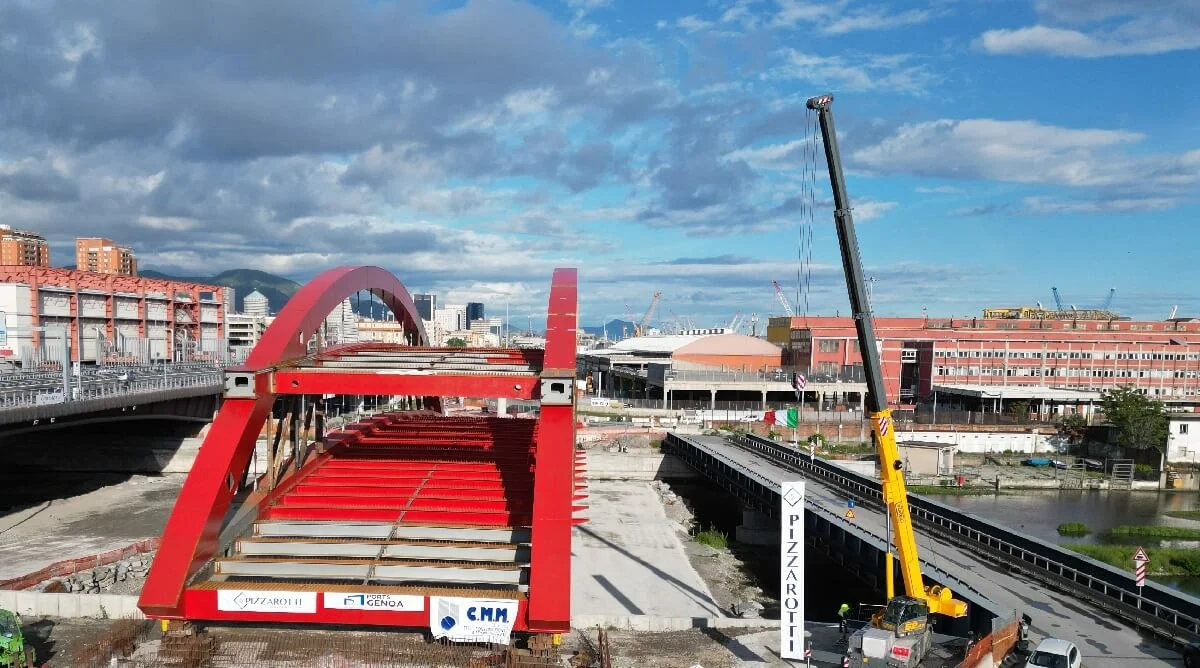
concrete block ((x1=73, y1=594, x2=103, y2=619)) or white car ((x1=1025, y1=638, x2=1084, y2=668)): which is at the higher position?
white car ((x1=1025, y1=638, x2=1084, y2=668))

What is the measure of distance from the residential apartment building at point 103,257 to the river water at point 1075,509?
484 ft

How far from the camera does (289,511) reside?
68.2 feet

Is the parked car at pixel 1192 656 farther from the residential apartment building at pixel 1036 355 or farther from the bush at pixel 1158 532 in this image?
the residential apartment building at pixel 1036 355

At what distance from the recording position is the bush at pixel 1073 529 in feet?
133

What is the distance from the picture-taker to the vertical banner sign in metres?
16.4

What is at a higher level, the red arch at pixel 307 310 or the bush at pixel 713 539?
the red arch at pixel 307 310

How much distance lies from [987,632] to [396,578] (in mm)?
12951

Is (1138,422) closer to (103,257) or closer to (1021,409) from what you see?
(1021,409)

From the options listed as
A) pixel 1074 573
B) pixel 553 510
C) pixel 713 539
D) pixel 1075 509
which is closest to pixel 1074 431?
pixel 1075 509

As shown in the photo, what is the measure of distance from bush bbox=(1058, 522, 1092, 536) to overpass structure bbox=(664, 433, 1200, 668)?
14.3 metres

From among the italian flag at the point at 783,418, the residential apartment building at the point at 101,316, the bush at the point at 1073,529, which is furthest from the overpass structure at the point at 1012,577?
the residential apartment building at the point at 101,316

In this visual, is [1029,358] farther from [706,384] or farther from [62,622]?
[62,622]

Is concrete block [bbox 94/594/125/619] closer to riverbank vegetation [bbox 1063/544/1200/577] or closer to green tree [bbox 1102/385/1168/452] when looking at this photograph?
riverbank vegetation [bbox 1063/544/1200/577]

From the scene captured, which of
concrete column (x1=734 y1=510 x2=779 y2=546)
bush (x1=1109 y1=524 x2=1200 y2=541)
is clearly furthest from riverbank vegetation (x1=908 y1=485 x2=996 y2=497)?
concrete column (x1=734 y1=510 x2=779 y2=546)
